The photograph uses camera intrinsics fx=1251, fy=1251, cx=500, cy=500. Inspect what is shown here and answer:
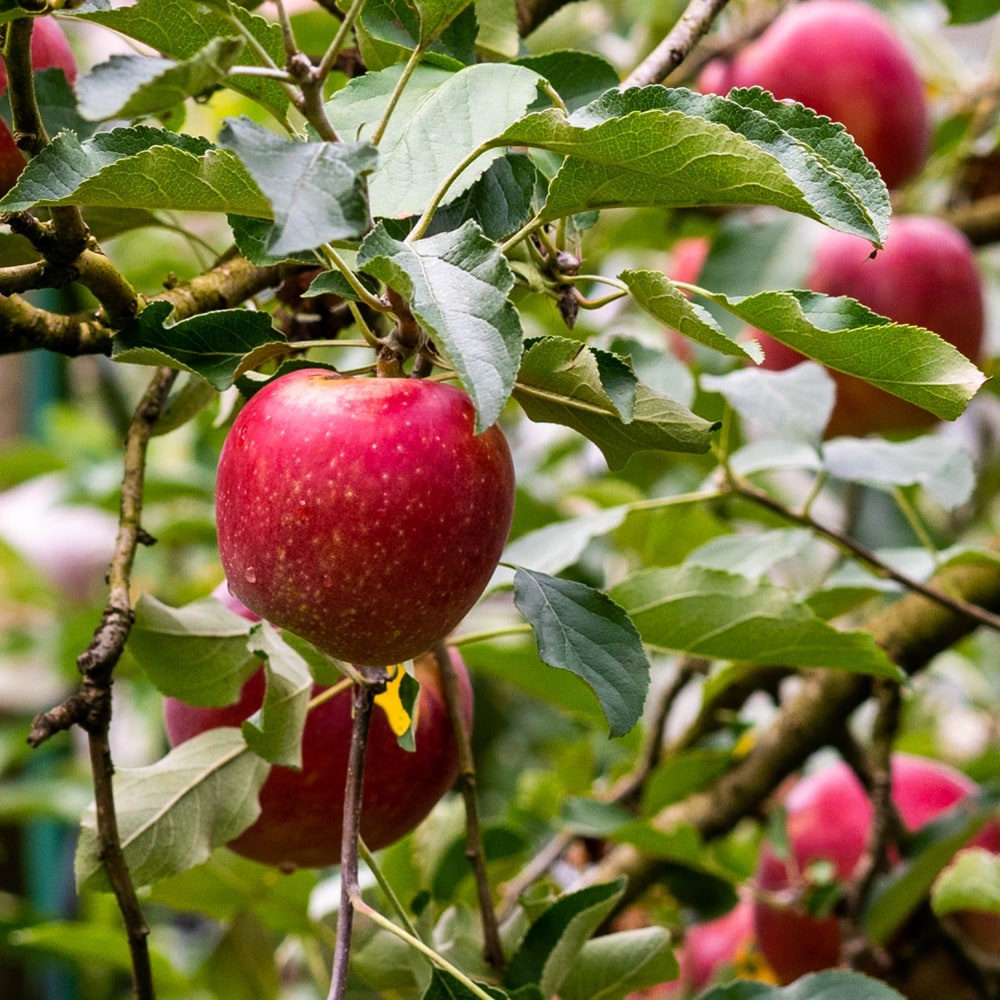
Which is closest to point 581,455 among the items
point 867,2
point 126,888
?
point 867,2

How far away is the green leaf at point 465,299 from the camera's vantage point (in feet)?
1.15

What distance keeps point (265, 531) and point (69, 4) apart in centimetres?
21

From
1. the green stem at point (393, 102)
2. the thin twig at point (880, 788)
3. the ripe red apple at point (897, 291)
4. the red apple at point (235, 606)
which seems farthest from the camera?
the ripe red apple at point (897, 291)

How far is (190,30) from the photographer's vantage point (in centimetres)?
44

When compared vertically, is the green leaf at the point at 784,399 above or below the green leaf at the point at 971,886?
above

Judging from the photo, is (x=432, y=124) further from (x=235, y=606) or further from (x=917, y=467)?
(x=917, y=467)

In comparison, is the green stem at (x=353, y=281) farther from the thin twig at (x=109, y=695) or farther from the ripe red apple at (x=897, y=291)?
the ripe red apple at (x=897, y=291)

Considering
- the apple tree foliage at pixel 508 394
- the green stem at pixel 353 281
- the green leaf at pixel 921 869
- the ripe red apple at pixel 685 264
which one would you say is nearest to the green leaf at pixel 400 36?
the apple tree foliage at pixel 508 394

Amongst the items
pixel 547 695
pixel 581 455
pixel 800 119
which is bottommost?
pixel 581 455

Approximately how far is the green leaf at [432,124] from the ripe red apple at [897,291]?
752 mm

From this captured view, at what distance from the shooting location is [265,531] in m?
0.43

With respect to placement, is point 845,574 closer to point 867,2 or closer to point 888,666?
point 888,666

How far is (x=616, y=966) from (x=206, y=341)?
376 millimetres

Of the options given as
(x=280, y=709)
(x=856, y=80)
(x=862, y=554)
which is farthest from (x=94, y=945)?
(x=856, y=80)
